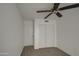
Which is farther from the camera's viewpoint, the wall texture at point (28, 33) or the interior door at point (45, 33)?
the wall texture at point (28, 33)

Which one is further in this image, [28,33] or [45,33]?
[28,33]

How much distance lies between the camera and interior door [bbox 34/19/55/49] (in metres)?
5.58

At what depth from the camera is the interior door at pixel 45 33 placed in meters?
5.58

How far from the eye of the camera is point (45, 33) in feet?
18.8

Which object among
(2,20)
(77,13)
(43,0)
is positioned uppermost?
(43,0)

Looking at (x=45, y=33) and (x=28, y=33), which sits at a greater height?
(x=45, y=33)

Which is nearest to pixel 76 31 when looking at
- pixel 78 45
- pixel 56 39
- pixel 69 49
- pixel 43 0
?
pixel 78 45

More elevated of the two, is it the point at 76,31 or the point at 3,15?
the point at 3,15

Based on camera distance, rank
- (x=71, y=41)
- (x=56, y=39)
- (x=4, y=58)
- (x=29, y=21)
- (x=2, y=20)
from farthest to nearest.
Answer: (x=29, y=21) → (x=56, y=39) → (x=71, y=41) → (x=2, y=20) → (x=4, y=58)

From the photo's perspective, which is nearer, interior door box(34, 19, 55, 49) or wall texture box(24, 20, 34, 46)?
interior door box(34, 19, 55, 49)

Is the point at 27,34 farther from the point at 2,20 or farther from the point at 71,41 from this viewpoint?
the point at 2,20

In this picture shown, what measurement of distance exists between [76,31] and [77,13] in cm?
74

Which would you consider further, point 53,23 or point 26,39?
point 26,39

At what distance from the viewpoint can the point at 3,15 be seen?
1695mm
